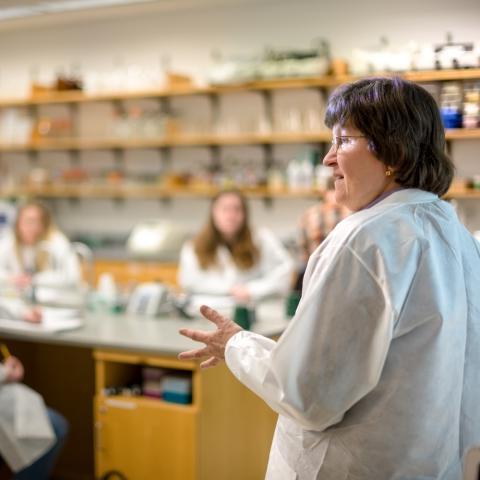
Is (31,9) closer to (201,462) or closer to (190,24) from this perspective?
(190,24)

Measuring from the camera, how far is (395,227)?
1.38m

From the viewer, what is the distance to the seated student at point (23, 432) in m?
2.77

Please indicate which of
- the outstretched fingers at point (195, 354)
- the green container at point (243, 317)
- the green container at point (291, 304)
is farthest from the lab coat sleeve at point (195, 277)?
the outstretched fingers at point (195, 354)

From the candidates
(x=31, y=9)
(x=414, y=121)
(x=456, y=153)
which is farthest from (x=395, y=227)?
(x=31, y=9)

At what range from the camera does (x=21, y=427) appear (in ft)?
9.16

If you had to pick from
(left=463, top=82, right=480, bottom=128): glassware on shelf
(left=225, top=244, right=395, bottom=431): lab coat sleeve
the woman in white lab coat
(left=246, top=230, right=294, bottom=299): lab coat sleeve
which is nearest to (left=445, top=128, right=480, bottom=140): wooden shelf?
(left=463, top=82, right=480, bottom=128): glassware on shelf

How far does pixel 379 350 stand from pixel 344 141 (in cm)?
40

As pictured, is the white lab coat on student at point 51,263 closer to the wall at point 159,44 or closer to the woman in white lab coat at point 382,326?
the wall at point 159,44

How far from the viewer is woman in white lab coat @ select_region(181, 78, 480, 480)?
1.35 m

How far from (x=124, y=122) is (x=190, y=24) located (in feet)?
3.15

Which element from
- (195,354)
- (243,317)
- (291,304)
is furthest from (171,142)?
(195,354)

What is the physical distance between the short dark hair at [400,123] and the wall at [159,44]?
323 cm

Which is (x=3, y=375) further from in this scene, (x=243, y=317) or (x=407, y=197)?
(x=407, y=197)

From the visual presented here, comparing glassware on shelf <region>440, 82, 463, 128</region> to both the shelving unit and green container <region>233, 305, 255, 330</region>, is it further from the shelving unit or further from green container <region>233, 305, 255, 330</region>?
the shelving unit
